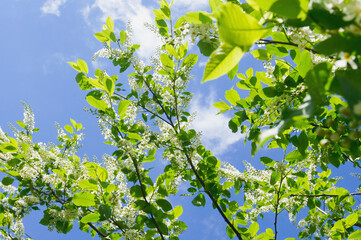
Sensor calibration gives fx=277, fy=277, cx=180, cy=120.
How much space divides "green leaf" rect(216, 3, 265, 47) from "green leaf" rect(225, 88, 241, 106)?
1.74 meters

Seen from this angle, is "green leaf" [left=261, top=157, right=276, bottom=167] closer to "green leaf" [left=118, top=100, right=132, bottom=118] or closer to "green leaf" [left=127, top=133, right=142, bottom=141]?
"green leaf" [left=127, top=133, right=142, bottom=141]

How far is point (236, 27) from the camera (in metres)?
0.74

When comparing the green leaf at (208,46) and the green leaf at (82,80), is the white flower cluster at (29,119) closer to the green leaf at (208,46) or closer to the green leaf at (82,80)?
the green leaf at (82,80)

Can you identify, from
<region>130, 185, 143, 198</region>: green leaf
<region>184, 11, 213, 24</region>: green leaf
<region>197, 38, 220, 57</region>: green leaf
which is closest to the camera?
<region>197, 38, 220, 57</region>: green leaf

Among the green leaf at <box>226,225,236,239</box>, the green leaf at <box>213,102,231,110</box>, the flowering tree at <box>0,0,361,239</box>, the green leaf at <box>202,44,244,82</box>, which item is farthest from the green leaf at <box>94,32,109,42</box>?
the green leaf at <box>202,44,244,82</box>

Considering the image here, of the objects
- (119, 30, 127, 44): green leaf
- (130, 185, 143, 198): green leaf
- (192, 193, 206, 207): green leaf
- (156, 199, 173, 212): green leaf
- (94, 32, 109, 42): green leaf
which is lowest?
(156, 199, 173, 212): green leaf

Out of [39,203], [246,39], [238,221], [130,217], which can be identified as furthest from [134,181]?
[246,39]

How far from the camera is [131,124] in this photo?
9.53 ft

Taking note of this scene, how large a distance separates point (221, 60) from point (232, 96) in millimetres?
1751

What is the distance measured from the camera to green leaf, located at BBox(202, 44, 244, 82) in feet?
2.56

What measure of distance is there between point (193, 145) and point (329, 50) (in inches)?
94.5

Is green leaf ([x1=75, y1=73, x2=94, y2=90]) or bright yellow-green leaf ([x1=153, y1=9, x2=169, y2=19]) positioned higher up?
bright yellow-green leaf ([x1=153, y1=9, x2=169, y2=19])

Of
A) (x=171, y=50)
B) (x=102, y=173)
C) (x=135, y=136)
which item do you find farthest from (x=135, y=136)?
(x=171, y=50)

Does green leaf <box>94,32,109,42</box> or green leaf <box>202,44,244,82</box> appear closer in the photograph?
green leaf <box>202,44,244,82</box>
